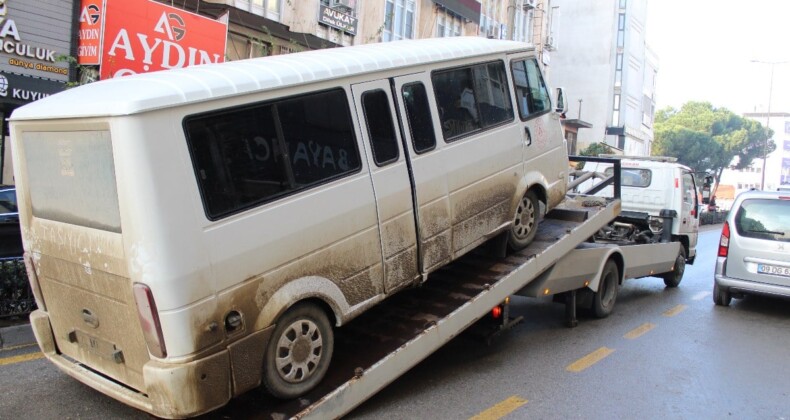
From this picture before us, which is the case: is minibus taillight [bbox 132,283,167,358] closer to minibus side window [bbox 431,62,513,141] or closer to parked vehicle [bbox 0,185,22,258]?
minibus side window [bbox 431,62,513,141]

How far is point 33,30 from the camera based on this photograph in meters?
11.2

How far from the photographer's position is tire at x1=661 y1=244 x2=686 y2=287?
10453 mm

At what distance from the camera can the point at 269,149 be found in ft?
13.0

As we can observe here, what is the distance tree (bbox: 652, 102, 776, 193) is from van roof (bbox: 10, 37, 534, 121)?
66348mm

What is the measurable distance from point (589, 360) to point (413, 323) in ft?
7.18

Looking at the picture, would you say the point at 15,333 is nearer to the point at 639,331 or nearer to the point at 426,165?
the point at 426,165

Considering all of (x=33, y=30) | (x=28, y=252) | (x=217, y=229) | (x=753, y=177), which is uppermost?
(x=33, y=30)

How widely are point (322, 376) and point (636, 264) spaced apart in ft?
19.1

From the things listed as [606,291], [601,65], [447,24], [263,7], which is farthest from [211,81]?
[601,65]

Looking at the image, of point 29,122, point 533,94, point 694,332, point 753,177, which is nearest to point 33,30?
point 29,122

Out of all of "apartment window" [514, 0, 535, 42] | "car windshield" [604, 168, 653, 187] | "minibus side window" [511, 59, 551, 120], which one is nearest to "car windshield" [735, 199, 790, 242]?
"car windshield" [604, 168, 653, 187]

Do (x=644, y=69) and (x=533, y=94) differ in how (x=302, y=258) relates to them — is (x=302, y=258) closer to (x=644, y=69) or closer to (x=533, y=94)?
(x=533, y=94)

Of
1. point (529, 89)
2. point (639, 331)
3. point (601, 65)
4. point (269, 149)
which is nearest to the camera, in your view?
point (269, 149)

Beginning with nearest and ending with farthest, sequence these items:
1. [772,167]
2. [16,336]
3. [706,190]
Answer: [16,336], [706,190], [772,167]
